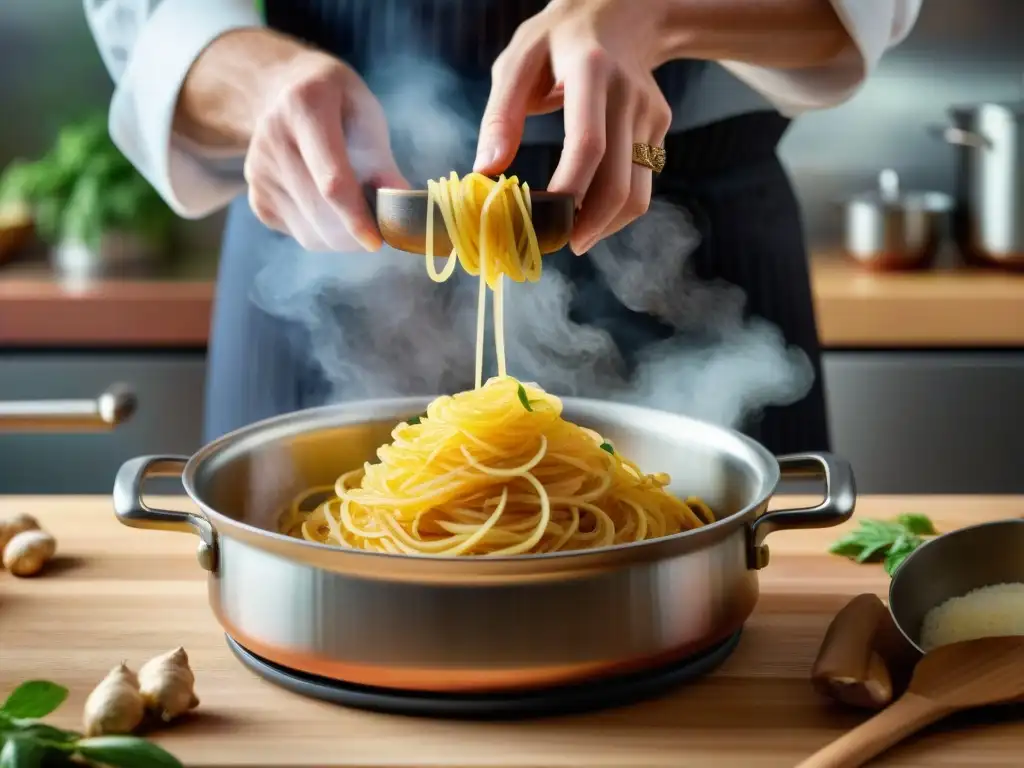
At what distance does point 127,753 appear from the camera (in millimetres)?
852

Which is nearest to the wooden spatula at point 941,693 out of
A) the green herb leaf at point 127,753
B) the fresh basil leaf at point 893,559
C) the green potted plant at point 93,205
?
the fresh basil leaf at point 893,559

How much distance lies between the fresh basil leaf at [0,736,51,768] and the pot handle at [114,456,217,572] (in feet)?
0.72

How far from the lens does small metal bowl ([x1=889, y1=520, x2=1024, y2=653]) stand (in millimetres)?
1115

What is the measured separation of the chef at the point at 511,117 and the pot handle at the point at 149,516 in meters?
0.35

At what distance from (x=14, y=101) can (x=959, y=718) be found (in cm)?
326

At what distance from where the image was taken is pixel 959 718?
98cm

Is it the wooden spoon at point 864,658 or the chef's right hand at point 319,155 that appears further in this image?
the chef's right hand at point 319,155

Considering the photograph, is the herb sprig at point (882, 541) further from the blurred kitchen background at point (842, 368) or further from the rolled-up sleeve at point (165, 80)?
the blurred kitchen background at point (842, 368)

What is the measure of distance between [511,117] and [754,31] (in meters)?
0.48

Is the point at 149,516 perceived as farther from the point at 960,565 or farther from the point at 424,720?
the point at 960,565

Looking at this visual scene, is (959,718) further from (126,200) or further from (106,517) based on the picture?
(126,200)

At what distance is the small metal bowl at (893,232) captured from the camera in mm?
2977

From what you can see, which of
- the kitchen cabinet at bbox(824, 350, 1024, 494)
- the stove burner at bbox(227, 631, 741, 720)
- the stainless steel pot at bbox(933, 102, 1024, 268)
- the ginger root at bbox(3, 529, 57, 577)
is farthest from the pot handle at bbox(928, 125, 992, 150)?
the ginger root at bbox(3, 529, 57, 577)

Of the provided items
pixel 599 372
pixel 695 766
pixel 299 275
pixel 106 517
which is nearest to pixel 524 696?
pixel 695 766
